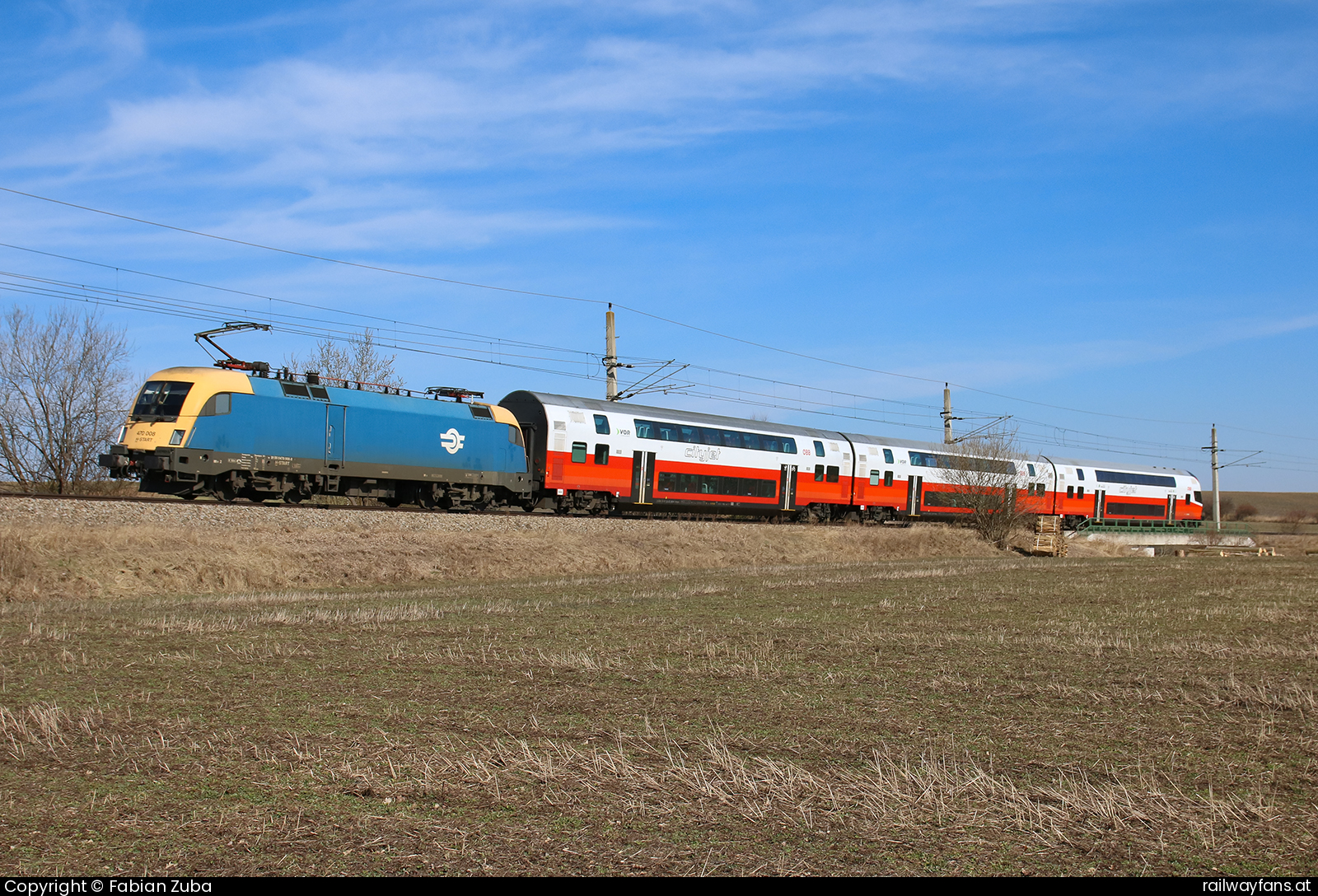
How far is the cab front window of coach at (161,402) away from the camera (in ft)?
88.4

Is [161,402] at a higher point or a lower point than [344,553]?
higher

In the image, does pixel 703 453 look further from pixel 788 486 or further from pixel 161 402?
pixel 161 402

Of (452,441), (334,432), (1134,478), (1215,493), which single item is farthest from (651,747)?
(1215,493)

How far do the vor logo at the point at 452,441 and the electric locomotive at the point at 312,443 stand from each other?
39 millimetres

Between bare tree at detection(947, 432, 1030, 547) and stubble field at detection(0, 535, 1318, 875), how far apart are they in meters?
35.9

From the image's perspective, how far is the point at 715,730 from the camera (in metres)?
8.09

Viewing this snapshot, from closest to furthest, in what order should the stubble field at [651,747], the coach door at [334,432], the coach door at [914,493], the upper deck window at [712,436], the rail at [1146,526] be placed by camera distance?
the stubble field at [651,747] → the coach door at [334,432] → the upper deck window at [712,436] → the coach door at [914,493] → the rail at [1146,526]

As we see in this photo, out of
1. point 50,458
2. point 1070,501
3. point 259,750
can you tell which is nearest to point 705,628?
point 259,750

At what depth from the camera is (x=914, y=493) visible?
176ft

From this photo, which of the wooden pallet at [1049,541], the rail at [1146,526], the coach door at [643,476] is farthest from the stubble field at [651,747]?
the rail at [1146,526]

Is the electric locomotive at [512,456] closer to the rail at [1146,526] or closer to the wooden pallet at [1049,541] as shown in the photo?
the wooden pallet at [1049,541]

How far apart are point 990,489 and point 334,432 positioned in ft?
116

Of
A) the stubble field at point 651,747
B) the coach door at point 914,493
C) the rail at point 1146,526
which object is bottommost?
the stubble field at point 651,747
